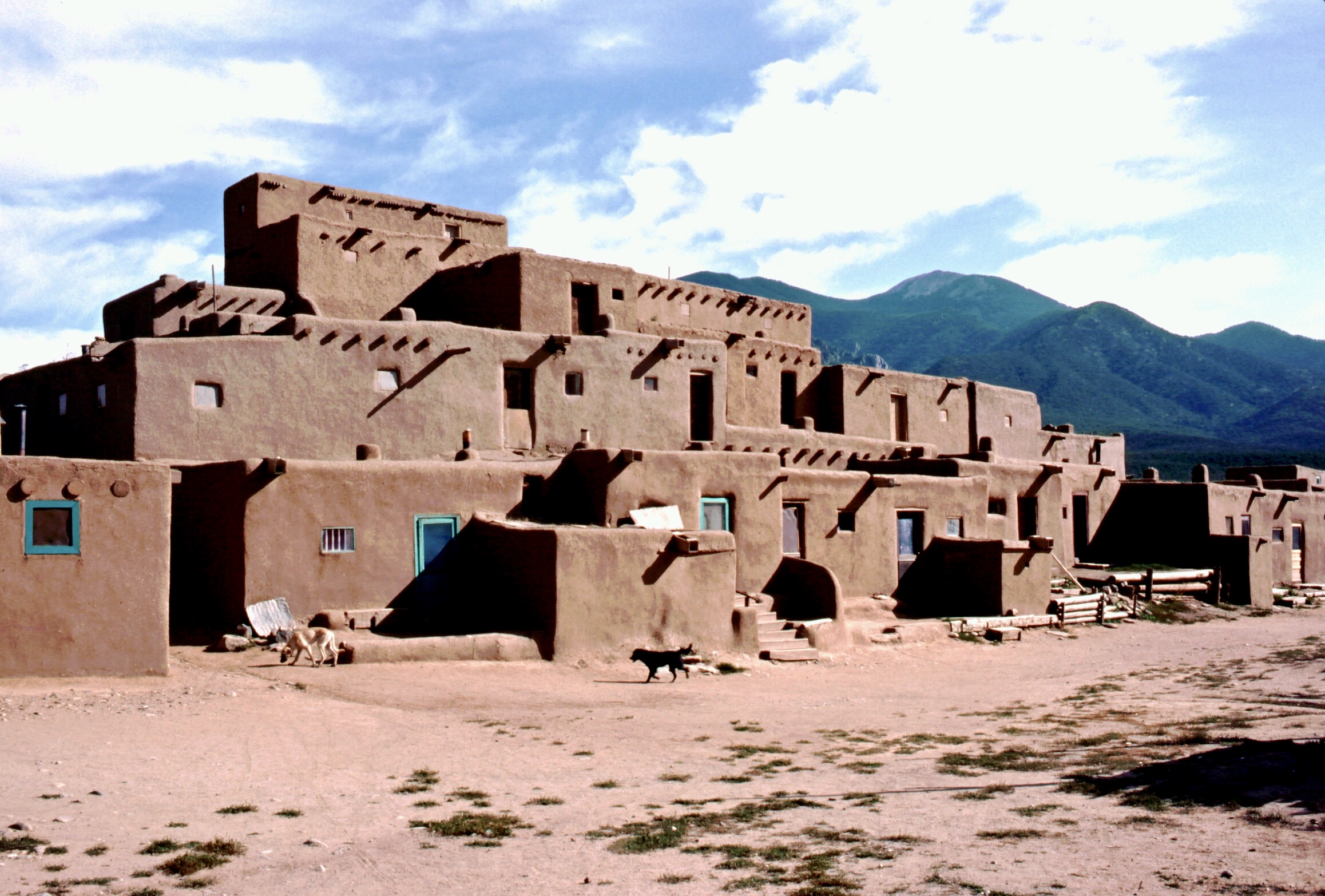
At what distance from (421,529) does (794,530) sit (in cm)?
814

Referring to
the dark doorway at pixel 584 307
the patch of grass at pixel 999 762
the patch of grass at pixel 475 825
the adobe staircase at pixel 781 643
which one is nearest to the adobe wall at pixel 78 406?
the dark doorway at pixel 584 307

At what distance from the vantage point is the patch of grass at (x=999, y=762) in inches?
459

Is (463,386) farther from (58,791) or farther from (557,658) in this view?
(58,791)

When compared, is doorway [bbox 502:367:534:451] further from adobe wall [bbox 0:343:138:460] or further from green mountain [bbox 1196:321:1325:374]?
green mountain [bbox 1196:321:1325:374]

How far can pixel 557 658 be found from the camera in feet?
58.4

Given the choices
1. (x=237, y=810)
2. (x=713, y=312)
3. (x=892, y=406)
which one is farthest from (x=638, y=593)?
(x=892, y=406)

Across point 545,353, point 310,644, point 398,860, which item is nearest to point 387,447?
point 545,353

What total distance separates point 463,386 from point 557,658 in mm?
8041

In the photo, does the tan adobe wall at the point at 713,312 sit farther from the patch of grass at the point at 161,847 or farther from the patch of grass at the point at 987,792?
the patch of grass at the point at 161,847

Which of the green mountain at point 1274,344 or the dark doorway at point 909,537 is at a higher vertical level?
the green mountain at point 1274,344

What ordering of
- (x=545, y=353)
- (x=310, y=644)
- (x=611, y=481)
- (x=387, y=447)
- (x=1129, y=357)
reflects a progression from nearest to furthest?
(x=310, y=644) < (x=611, y=481) < (x=387, y=447) < (x=545, y=353) < (x=1129, y=357)

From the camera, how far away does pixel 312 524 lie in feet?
59.8

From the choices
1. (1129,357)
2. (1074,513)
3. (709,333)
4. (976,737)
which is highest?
(1129,357)

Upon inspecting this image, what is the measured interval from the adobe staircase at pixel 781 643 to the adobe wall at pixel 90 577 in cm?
962
